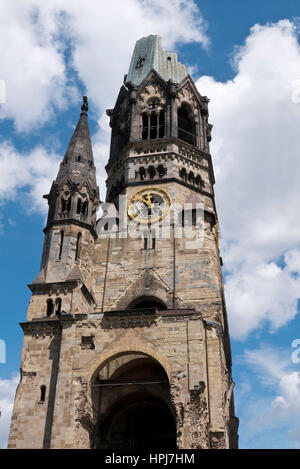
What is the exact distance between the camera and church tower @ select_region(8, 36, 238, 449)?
25.0m

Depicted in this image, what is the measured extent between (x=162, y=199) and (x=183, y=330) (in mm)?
11112

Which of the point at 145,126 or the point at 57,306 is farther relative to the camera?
the point at 145,126

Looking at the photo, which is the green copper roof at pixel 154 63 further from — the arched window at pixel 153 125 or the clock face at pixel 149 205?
the clock face at pixel 149 205

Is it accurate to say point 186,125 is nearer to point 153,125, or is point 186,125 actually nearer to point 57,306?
point 153,125

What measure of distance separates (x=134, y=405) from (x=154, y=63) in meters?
25.9

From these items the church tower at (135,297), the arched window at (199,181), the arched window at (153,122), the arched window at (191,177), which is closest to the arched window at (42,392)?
the church tower at (135,297)

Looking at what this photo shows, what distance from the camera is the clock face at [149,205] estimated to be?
34062mm

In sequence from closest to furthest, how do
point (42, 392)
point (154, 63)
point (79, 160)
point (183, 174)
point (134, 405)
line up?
point (42, 392) < point (134, 405) < point (79, 160) < point (183, 174) < point (154, 63)

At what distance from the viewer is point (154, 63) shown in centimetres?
4250

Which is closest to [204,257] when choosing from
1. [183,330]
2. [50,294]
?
[183,330]

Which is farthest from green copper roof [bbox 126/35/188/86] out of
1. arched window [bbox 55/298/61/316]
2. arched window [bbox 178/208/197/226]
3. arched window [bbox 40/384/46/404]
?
arched window [bbox 40/384/46/404]

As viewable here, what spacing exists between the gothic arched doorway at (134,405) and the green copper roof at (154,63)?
72.7 ft

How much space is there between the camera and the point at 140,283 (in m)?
31.7

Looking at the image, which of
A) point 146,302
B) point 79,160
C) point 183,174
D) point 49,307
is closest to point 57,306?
point 49,307
